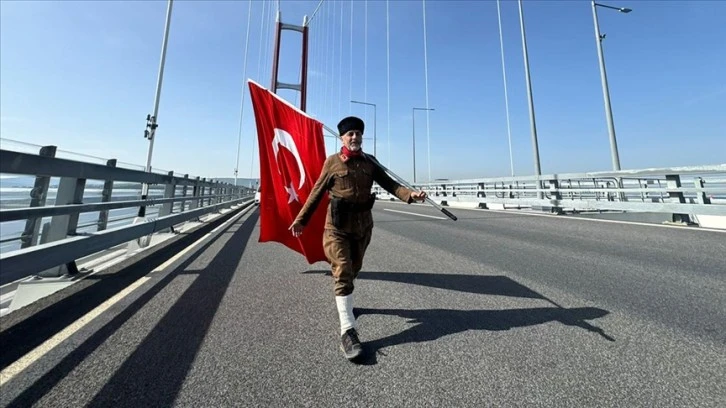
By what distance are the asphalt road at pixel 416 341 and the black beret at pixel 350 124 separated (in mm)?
1659

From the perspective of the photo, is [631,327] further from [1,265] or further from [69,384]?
[1,265]

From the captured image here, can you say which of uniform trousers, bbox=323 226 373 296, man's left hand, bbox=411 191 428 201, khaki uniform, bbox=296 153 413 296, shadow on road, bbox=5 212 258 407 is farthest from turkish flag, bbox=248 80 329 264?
man's left hand, bbox=411 191 428 201

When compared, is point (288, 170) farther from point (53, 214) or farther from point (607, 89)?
point (607, 89)

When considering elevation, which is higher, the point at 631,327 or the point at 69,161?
the point at 69,161

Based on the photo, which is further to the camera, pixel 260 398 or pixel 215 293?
pixel 215 293

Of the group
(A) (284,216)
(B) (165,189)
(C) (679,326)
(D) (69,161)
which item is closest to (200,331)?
(A) (284,216)

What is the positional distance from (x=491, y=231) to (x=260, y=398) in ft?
22.9

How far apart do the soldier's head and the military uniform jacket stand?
0.35 feet

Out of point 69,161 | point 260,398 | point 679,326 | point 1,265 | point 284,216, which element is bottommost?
point 260,398

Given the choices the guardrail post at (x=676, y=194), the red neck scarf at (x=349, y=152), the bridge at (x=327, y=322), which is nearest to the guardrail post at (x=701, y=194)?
the guardrail post at (x=676, y=194)

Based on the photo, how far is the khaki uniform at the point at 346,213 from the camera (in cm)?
260

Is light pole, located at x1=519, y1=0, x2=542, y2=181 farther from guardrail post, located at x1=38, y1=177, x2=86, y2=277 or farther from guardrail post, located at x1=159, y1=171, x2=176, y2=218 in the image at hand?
guardrail post, located at x1=38, y1=177, x2=86, y2=277

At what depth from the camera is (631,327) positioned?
2416 mm

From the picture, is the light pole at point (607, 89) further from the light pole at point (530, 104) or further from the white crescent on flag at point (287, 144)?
the white crescent on flag at point (287, 144)
